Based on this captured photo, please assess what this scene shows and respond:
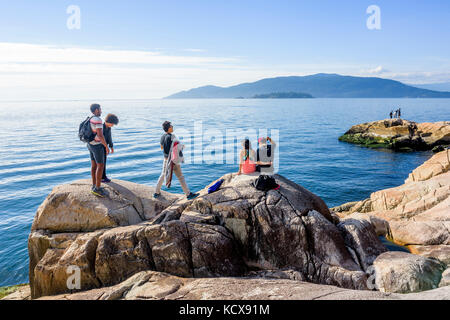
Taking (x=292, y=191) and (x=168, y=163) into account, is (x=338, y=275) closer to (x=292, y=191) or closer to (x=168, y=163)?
(x=292, y=191)

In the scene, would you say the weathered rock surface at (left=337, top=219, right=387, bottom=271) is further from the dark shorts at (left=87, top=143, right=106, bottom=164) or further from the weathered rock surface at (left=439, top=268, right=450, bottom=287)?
the dark shorts at (left=87, top=143, right=106, bottom=164)

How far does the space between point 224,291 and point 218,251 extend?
177 centimetres

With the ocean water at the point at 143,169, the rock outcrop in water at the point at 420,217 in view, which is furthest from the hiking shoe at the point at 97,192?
the rock outcrop in water at the point at 420,217

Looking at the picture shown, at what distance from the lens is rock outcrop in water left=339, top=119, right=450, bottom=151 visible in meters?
39.1

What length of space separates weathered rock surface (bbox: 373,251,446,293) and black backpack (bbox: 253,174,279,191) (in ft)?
12.3

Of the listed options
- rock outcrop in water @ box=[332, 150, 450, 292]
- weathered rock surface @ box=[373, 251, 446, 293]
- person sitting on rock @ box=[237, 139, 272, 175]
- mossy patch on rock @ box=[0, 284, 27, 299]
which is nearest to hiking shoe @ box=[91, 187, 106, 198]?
person sitting on rock @ box=[237, 139, 272, 175]

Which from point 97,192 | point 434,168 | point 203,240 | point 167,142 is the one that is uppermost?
point 167,142

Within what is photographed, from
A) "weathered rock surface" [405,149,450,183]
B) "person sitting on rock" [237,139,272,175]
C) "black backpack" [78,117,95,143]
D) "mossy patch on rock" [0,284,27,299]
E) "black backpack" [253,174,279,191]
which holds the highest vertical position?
"black backpack" [78,117,95,143]

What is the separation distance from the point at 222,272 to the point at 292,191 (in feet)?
11.5

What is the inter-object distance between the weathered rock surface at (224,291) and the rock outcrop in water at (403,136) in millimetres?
40289

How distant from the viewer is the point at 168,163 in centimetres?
959

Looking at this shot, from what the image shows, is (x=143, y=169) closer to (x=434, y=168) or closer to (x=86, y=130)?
(x=86, y=130)

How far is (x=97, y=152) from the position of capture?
9.30 meters

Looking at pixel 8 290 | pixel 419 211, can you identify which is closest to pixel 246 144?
pixel 419 211
